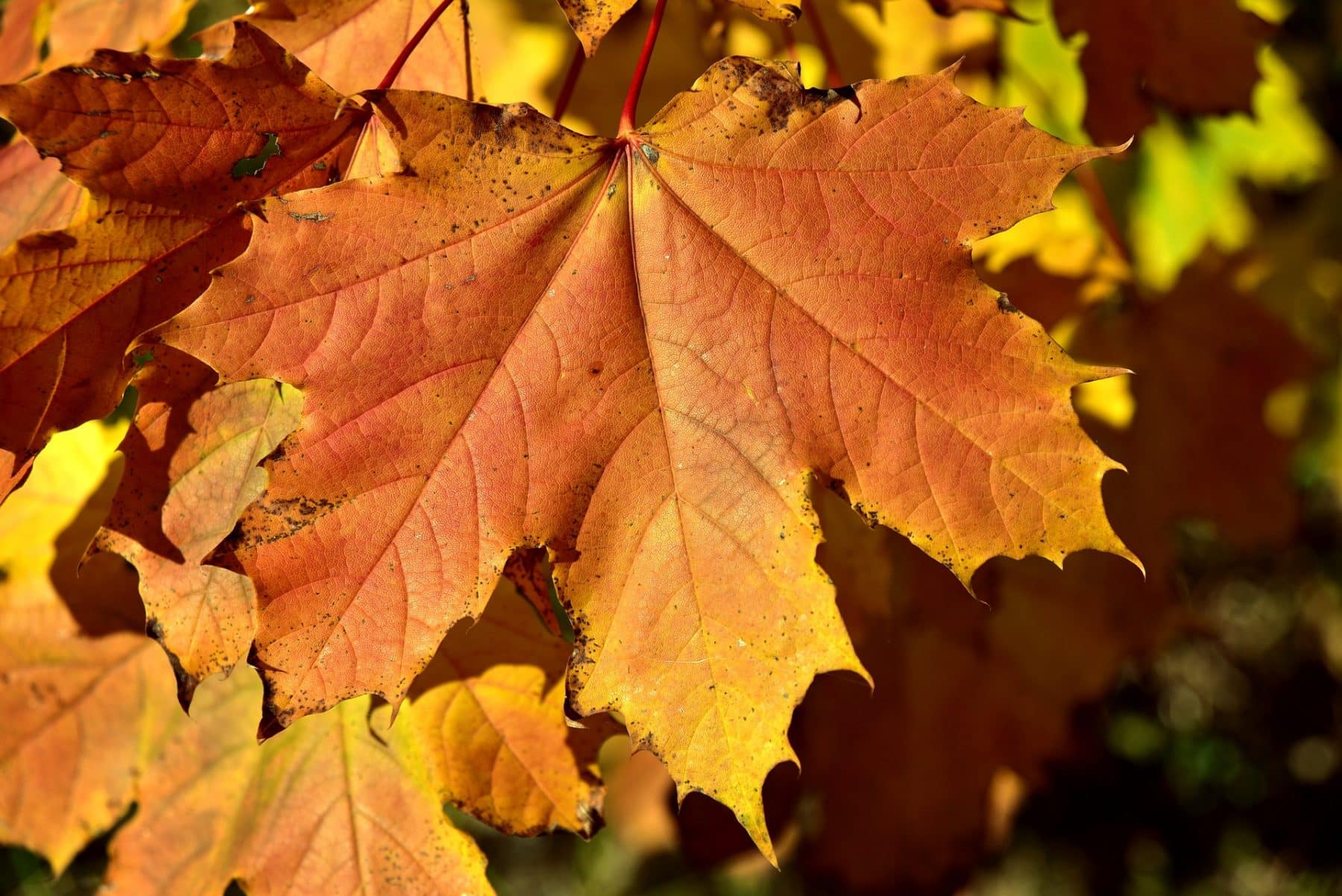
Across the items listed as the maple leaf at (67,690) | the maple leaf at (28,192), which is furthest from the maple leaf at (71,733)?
the maple leaf at (28,192)

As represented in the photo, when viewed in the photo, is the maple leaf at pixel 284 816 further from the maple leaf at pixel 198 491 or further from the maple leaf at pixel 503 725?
the maple leaf at pixel 198 491

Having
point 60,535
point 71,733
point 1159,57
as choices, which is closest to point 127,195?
point 60,535

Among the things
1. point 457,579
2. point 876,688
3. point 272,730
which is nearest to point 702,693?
point 457,579

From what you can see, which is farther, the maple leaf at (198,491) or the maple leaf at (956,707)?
the maple leaf at (956,707)

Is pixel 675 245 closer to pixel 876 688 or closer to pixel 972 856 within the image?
pixel 876 688

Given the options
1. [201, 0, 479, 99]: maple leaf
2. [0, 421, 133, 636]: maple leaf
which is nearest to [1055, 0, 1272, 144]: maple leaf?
[201, 0, 479, 99]: maple leaf

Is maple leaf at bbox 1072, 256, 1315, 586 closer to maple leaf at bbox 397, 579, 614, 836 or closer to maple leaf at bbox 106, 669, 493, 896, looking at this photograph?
maple leaf at bbox 397, 579, 614, 836
